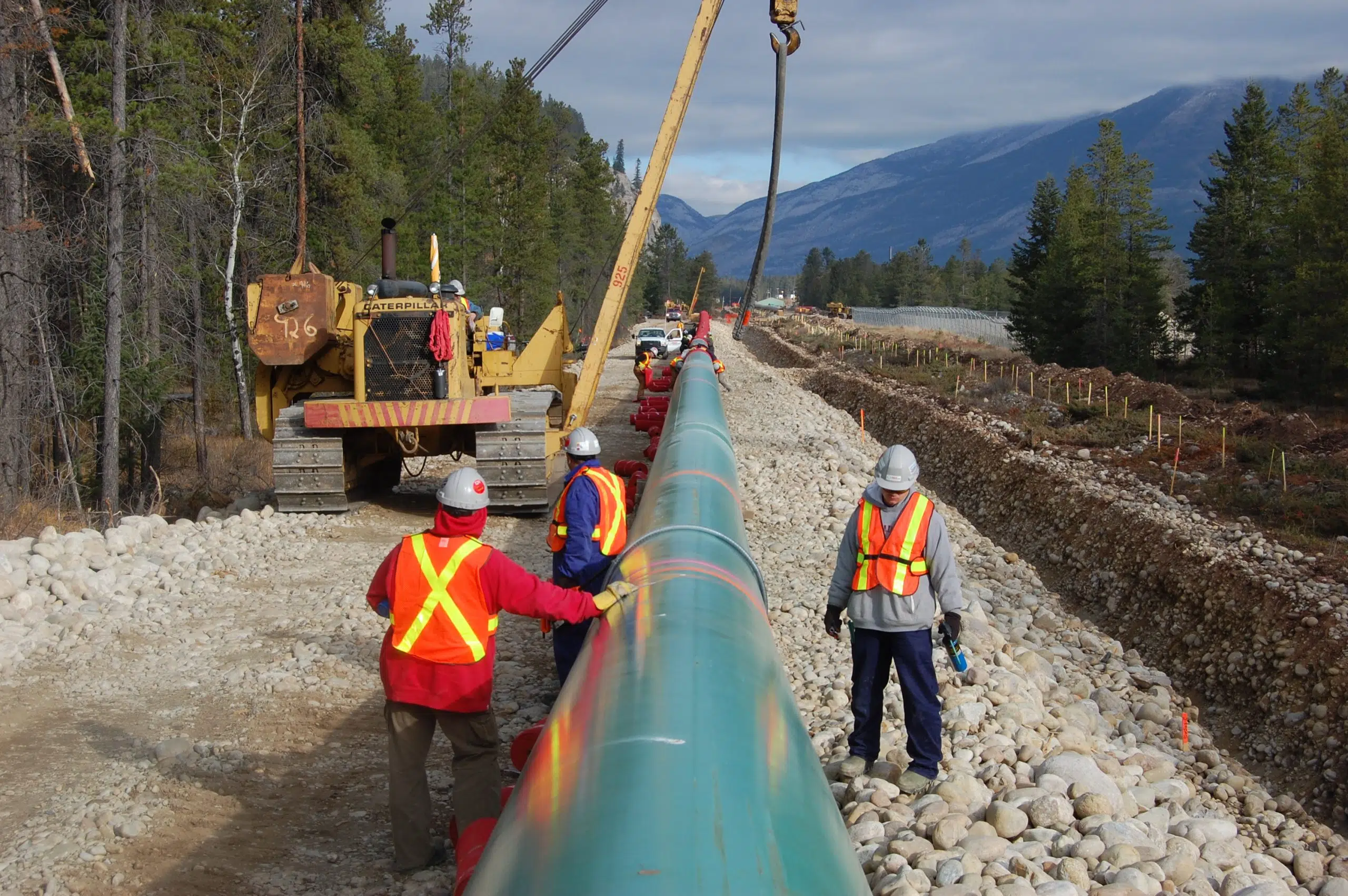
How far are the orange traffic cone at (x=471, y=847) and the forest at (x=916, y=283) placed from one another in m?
91.5

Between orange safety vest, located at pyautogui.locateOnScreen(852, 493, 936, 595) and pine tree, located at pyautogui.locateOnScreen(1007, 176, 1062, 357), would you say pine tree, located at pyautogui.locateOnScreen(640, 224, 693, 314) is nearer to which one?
pine tree, located at pyautogui.locateOnScreen(1007, 176, 1062, 357)

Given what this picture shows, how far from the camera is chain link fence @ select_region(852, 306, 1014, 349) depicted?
195ft

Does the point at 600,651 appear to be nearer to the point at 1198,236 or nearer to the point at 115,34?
the point at 115,34

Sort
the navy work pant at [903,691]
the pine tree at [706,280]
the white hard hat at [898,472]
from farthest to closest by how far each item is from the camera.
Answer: the pine tree at [706,280] < the navy work pant at [903,691] < the white hard hat at [898,472]

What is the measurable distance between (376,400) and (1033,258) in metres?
43.4

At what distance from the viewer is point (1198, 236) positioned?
36.8 meters

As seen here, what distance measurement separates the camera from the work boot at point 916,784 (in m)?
5.18

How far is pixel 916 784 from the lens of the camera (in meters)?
5.19

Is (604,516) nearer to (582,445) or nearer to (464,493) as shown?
(582,445)

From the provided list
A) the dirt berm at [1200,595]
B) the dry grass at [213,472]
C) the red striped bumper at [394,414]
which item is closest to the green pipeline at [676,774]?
the dirt berm at [1200,595]

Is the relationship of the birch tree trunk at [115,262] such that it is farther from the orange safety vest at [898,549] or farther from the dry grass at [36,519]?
the orange safety vest at [898,549]

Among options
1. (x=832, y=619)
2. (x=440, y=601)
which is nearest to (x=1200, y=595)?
(x=832, y=619)

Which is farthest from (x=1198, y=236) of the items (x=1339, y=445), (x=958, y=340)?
(x=1339, y=445)

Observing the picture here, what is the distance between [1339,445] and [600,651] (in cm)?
1503
